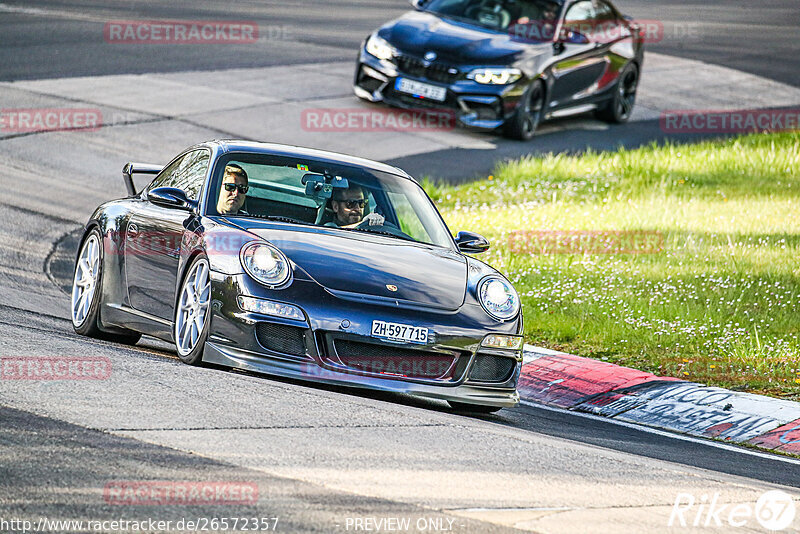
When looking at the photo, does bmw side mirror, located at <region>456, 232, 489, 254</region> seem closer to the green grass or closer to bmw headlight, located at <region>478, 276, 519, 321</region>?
bmw headlight, located at <region>478, 276, 519, 321</region>

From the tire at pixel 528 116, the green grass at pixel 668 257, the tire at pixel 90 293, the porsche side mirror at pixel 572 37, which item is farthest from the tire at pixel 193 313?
the porsche side mirror at pixel 572 37

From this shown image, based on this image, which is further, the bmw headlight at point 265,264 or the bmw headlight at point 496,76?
the bmw headlight at point 496,76

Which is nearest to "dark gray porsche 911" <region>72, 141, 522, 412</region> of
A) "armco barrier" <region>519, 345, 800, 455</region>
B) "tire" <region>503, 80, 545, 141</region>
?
"armco barrier" <region>519, 345, 800, 455</region>

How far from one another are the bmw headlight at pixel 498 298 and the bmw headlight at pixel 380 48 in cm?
1104

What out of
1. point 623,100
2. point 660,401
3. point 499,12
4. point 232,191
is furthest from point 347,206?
point 623,100

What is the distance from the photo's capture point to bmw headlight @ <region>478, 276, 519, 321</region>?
8.02m

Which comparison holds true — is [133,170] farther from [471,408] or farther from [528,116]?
[528,116]

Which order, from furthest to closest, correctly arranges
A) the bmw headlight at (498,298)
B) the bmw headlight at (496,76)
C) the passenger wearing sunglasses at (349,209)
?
the bmw headlight at (496,76)
the passenger wearing sunglasses at (349,209)
the bmw headlight at (498,298)

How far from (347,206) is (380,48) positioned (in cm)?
1066

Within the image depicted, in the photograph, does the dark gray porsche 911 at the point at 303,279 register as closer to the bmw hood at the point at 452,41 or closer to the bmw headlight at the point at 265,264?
the bmw headlight at the point at 265,264

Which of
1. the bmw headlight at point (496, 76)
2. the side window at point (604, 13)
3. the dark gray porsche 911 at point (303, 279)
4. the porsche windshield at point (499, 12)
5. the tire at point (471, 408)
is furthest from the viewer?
the side window at point (604, 13)

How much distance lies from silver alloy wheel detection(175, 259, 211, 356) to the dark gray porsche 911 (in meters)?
0.01

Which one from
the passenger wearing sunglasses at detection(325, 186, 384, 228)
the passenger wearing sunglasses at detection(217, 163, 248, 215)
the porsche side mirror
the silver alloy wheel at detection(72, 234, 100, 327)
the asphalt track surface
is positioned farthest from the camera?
the porsche side mirror

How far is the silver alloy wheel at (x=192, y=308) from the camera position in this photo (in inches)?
303
